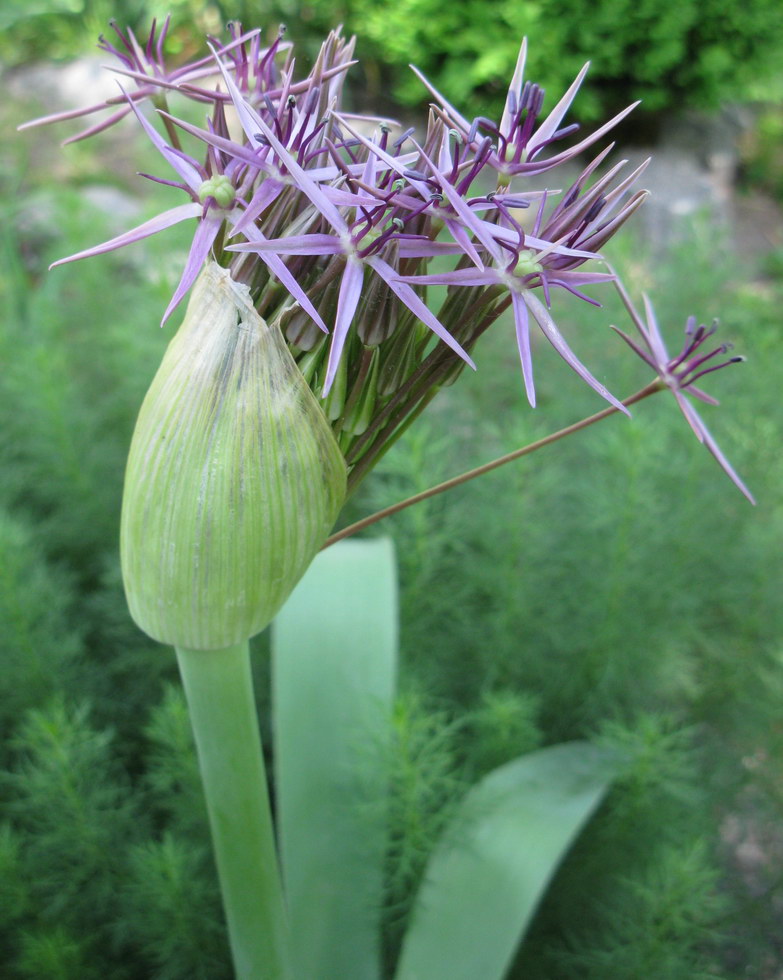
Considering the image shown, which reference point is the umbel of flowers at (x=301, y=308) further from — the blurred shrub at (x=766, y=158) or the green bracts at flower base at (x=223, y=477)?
the blurred shrub at (x=766, y=158)

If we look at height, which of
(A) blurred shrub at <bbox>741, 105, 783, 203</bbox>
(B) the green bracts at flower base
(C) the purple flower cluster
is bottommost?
(A) blurred shrub at <bbox>741, 105, 783, 203</bbox>

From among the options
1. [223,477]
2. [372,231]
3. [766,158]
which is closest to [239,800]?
[223,477]

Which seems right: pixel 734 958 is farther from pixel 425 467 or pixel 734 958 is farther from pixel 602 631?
pixel 425 467

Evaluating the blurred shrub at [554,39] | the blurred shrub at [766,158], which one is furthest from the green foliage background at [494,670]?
the blurred shrub at [766,158]

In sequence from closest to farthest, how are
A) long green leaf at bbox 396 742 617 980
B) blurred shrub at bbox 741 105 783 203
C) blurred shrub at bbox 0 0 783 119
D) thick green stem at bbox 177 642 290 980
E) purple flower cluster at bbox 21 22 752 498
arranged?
purple flower cluster at bbox 21 22 752 498
thick green stem at bbox 177 642 290 980
long green leaf at bbox 396 742 617 980
blurred shrub at bbox 0 0 783 119
blurred shrub at bbox 741 105 783 203

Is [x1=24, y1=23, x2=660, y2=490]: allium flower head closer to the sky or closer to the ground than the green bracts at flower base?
closer to the sky

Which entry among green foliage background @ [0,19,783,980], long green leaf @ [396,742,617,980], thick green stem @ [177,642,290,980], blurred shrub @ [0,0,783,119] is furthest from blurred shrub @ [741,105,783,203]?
thick green stem @ [177,642,290,980]

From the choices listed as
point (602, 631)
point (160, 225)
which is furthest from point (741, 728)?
point (160, 225)

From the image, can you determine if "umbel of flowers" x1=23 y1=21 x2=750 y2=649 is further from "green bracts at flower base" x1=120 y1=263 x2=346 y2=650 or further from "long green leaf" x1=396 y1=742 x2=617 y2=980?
"long green leaf" x1=396 y1=742 x2=617 y2=980
